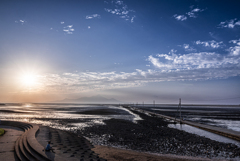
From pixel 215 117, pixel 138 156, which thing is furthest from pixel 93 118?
pixel 215 117

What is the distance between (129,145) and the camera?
1546cm

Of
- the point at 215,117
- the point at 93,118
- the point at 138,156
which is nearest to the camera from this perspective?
the point at 138,156

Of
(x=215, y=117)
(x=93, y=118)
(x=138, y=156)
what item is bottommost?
(x=215, y=117)

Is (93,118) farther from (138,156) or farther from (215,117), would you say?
(215,117)

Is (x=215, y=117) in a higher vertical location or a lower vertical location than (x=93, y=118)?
lower

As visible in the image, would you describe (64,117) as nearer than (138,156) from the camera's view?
No

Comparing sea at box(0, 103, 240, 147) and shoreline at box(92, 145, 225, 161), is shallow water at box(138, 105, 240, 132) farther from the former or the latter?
shoreline at box(92, 145, 225, 161)

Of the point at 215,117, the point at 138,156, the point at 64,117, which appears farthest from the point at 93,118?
the point at 215,117

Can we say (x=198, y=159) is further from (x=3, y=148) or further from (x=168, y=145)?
(x=3, y=148)

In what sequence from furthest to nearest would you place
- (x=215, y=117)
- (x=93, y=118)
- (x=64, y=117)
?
1. (x=215, y=117)
2. (x=64, y=117)
3. (x=93, y=118)

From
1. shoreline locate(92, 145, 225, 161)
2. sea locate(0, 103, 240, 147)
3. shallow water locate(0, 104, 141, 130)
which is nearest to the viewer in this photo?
shoreline locate(92, 145, 225, 161)

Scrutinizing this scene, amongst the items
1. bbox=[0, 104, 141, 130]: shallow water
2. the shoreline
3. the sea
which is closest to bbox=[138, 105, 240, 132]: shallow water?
the sea

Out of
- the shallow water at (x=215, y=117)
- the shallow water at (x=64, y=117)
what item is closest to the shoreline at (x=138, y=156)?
the shallow water at (x=64, y=117)

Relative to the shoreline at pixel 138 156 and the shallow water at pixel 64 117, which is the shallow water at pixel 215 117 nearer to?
the shallow water at pixel 64 117
